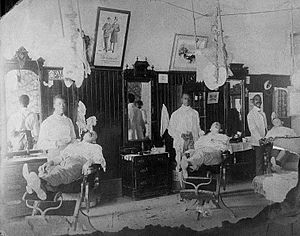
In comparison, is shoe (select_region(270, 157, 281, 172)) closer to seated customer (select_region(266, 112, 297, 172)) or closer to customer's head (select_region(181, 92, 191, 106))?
seated customer (select_region(266, 112, 297, 172))

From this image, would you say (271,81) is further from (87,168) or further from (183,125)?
(87,168)

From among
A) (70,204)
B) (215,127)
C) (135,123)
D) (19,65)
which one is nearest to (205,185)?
(215,127)

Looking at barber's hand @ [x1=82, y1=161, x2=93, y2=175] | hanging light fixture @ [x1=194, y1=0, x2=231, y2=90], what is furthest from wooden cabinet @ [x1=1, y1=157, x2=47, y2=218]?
hanging light fixture @ [x1=194, y1=0, x2=231, y2=90]

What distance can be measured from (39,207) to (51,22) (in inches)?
41.6

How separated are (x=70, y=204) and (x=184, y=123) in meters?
0.85

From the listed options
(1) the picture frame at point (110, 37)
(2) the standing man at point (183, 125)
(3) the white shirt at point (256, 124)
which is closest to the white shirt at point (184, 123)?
(2) the standing man at point (183, 125)

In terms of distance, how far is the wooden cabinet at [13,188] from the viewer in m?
2.72

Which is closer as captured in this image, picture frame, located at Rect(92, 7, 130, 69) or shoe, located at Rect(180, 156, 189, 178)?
picture frame, located at Rect(92, 7, 130, 69)

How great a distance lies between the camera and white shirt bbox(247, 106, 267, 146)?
Answer: 3.08m

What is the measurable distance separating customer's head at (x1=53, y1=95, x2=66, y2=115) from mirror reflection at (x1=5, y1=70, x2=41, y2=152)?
0.09m

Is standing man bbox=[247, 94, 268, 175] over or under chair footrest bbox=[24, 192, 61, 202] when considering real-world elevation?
over

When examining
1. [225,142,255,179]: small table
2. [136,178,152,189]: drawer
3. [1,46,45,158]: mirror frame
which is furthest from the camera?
[225,142,255,179]: small table

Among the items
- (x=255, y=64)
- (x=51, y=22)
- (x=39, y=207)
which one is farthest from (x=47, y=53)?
(x=255, y=64)

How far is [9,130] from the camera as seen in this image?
2730mm
